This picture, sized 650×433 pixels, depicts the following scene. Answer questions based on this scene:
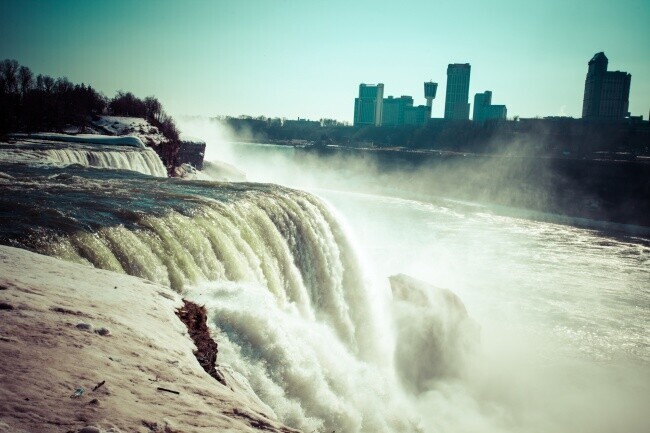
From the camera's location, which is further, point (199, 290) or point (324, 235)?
point (324, 235)

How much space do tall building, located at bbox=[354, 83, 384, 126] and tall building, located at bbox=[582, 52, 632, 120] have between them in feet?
261

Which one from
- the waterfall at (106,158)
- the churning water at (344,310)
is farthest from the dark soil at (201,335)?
the waterfall at (106,158)

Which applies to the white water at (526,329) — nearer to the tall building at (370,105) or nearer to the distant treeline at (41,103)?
the distant treeline at (41,103)

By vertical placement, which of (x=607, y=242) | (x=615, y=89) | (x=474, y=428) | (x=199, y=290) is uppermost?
(x=615, y=89)

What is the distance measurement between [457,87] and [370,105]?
37630mm

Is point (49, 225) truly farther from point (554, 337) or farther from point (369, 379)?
point (554, 337)

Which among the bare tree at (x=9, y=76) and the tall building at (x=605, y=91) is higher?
the tall building at (x=605, y=91)

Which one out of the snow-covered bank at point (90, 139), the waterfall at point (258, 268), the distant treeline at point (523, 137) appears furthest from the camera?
the distant treeline at point (523, 137)

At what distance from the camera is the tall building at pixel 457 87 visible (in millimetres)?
189250

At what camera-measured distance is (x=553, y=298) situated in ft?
66.4

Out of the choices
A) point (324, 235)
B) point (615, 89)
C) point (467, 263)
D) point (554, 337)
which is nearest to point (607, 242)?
point (467, 263)

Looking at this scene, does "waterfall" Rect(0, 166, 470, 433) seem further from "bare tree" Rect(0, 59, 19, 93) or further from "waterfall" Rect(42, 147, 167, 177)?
"bare tree" Rect(0, 59, 19, 93)

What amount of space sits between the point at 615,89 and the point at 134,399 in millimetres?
164722

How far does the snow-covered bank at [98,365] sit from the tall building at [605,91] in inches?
6069
